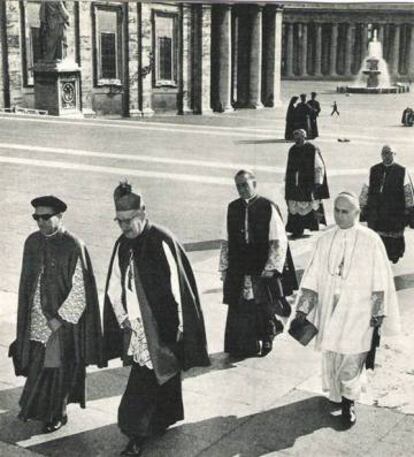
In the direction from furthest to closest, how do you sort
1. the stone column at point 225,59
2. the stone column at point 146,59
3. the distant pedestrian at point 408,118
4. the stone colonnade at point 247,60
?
the stone colonnade at point 247,60, the stone column at point 225,59, the stone column at point 146,59, the distant pedestrian at point 408,118

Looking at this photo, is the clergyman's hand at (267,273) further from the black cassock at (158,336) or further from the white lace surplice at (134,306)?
the white lace surplice at (134,306)

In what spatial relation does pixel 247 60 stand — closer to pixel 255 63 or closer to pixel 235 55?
pixel 255 63

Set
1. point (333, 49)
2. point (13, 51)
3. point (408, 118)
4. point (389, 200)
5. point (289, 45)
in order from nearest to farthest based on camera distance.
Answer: point (389, 200), point (408, 118), point (13, 51), point (289, 45), point (333, 49)

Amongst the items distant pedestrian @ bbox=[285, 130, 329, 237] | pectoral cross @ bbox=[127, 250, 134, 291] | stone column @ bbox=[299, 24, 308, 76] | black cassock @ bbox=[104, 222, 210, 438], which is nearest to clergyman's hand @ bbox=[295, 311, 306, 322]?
black cassock @ bbox=[104, 222, 210, 438]

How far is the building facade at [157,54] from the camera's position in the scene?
1141 inches

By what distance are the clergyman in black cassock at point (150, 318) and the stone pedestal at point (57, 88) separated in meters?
22.7

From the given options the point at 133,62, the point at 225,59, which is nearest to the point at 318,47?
the point at 225,59

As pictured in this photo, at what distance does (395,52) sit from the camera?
77.6 metres

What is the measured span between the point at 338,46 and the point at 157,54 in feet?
147

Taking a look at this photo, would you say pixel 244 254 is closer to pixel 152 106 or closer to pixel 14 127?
pixel 14 127

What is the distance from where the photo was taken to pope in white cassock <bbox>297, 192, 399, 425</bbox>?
5742mm

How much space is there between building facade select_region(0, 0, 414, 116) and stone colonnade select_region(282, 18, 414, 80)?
3343 cm

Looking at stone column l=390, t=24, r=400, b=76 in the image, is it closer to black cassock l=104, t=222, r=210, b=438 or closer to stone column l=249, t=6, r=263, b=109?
stone column l=249, t=6, r=263, b=109

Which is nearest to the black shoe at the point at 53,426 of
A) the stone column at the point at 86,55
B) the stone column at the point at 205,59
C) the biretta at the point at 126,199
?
the biretta at the point at 126,199
